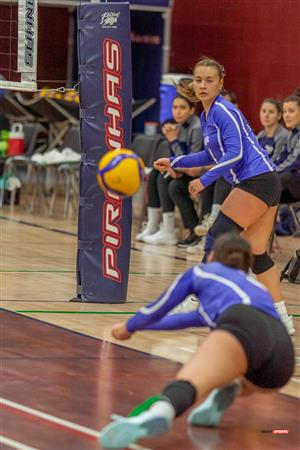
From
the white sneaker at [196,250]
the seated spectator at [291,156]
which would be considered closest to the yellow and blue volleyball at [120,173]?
the seated spectator at [291,156]

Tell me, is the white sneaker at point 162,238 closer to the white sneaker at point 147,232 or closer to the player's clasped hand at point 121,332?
the white sneaker at point 147,232

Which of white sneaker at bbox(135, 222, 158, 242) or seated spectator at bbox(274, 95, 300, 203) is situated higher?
seated spectator at bbox(274, 95, 300, 203)

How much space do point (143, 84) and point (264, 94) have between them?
612 centimetres

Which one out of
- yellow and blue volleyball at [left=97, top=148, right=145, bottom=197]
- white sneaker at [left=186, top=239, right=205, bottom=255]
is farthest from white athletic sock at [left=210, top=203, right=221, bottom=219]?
yellow and blue volleyball at [left=97, top=148, right=145, bottom=197]

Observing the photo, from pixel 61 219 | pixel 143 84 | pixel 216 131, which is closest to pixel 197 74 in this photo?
pixel 216 131

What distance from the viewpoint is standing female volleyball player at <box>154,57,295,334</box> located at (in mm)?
7590

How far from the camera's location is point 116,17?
830 centimetres

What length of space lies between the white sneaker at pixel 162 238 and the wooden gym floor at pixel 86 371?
81.3 inches

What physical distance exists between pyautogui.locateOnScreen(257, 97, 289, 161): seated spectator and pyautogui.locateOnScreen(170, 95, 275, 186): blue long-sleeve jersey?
3.95 meters

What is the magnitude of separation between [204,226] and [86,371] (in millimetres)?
5340

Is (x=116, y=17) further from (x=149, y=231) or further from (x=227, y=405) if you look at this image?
(x=149, y=231)

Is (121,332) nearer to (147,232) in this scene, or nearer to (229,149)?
(229,149)

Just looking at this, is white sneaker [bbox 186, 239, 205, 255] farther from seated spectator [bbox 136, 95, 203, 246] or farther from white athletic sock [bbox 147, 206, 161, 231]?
white athletic sock [bbox 147, 206, 161, 231]

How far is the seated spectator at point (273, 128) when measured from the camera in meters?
11.6
